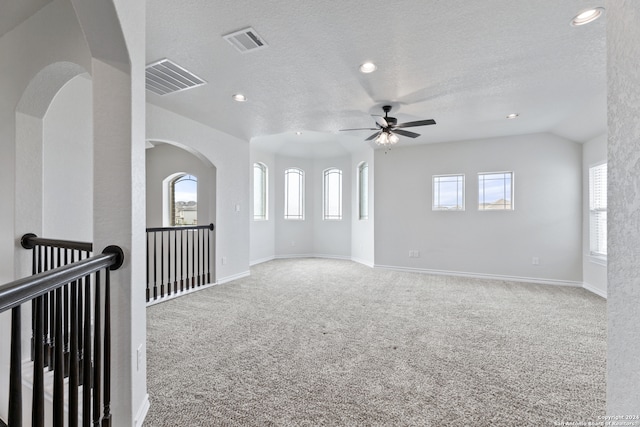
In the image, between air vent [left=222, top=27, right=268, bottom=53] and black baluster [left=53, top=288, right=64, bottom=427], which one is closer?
black baluster [left=53, top=288, right=64, bottom=427]

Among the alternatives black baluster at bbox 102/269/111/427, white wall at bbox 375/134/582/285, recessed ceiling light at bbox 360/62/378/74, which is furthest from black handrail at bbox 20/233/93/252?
white wall at bbox 375/134/582/285

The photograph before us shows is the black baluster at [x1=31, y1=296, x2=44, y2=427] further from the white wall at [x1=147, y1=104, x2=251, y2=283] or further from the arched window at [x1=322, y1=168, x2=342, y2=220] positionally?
the arched window at [x1=322, y1=168, x2=342, y2=220]

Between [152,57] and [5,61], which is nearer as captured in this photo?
[5,61]

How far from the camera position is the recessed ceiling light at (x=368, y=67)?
2762mm

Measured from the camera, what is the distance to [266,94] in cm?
350

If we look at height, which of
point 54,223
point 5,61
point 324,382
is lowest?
point 324,382

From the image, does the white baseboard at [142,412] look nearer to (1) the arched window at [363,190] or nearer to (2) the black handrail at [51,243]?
(2) the black handrail at [51,243]

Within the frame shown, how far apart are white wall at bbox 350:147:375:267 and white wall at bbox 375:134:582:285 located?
21 centimetres

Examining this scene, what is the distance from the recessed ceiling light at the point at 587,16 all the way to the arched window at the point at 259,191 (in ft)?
20.5

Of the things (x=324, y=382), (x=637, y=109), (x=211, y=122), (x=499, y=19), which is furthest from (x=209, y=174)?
(x=637, y=109)

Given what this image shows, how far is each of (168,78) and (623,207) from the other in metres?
3.57

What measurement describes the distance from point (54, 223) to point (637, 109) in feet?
12.7

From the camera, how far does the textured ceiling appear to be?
6.94 feet

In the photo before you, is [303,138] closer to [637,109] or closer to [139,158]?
[139,158]
